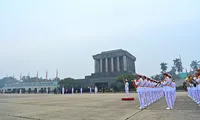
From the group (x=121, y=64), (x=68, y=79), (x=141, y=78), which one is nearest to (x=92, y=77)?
(x=68, y=79)

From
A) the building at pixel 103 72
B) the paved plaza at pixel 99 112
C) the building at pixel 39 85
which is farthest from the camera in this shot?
the building at pixel 39 85

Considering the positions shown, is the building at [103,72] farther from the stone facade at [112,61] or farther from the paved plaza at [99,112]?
the paved plaza at [99,112]

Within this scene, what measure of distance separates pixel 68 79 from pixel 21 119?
2659 inches

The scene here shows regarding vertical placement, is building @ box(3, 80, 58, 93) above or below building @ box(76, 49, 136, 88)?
below

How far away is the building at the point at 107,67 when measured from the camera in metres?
74.0

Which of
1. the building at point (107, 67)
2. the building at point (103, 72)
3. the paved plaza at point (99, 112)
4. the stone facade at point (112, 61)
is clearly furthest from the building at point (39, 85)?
the paved plaza at point (99, 112)

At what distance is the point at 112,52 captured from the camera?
3551 inches

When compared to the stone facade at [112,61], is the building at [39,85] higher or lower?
lower

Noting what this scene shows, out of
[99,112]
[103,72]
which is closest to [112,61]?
[103,72]

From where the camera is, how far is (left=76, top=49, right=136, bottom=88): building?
74000mm

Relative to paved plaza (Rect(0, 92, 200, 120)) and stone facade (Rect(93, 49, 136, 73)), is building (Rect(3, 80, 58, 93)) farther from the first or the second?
paved plaza (Rect(0, 92, 200, 120))

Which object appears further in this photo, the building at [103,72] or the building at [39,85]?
the building at [39,85]

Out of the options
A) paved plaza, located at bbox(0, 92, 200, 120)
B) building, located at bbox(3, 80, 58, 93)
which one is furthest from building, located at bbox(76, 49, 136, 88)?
paved plaza, located at bbox(0, 92, 200, 120)

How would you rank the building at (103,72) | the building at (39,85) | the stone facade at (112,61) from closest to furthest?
the building at (103,72) < the building at (39,85) < the stone facade at (112,61)
